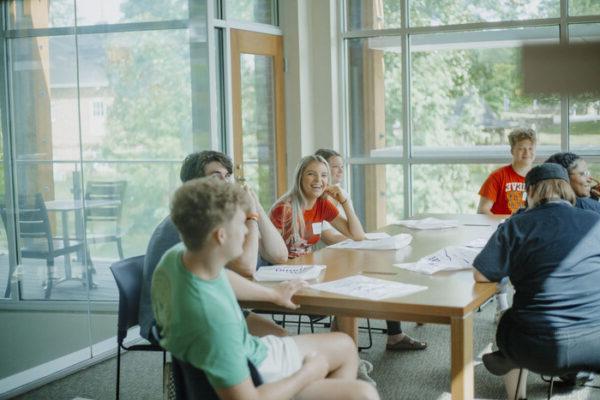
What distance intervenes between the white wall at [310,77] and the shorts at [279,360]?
4504 millimetres

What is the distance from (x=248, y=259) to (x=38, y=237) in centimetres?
150

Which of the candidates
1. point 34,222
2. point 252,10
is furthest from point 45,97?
point 252,10

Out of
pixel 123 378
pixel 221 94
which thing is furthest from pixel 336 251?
pixel 221 94

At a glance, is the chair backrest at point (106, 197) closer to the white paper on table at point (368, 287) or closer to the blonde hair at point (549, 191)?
the white paper on table at point (368, 287)

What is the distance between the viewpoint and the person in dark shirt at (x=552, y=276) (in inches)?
99.6

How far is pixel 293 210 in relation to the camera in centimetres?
381

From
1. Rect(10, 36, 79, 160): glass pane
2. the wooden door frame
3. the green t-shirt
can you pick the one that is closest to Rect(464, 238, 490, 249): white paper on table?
the green t-shirt

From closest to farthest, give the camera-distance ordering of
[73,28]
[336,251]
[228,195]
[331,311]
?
[228,195]
[331,311]
[336,251]
[73,28]

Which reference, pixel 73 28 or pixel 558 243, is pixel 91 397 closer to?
pixel 73 28

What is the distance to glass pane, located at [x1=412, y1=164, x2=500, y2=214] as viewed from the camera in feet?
21.4

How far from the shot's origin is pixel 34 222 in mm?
3795

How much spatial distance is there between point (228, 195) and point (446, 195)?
504cm

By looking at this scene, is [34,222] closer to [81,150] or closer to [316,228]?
[81,150]

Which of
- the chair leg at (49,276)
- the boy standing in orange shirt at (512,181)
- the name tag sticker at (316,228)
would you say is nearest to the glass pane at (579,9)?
the boy standing in orange shirt at (512,181)
